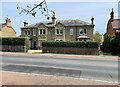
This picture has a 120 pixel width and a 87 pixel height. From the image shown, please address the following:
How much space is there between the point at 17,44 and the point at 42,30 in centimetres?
1362

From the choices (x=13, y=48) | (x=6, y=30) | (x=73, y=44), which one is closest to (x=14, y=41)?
(x=13, y=48)

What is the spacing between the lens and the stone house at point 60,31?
159ft

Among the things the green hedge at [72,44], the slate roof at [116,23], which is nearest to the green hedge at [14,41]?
the green hedge at [72,44]

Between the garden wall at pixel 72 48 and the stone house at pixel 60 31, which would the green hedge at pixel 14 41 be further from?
the stone house at pixel 60 31

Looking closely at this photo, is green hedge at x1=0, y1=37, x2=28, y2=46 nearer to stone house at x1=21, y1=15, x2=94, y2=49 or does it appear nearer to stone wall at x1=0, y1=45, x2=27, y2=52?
stone wall at x1=0, y1=45, x2=27, y2=52

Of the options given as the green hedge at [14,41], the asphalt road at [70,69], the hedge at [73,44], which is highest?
the green hedge at [14,41]

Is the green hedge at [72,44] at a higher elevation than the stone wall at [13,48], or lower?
higher

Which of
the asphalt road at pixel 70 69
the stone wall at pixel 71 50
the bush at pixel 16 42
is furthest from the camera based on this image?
the bush at pixel 16 42

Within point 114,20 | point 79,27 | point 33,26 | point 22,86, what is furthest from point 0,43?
point 22,86

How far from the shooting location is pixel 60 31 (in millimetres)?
49844

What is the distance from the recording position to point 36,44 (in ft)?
170

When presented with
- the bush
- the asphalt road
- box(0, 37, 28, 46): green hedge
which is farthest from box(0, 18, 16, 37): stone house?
the asphalt road

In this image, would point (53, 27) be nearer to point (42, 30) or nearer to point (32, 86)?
point (42, 30)

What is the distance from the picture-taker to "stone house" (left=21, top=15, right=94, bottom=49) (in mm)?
48312
